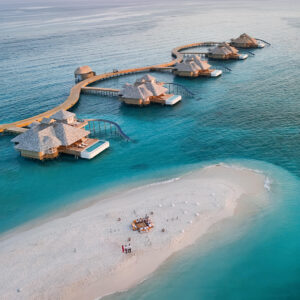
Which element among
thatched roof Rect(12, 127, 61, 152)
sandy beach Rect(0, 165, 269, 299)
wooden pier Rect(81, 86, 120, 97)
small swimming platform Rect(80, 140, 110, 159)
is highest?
thatched roof Rect(12, 127, 61, 152)

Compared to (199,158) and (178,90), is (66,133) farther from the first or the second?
(178,90)

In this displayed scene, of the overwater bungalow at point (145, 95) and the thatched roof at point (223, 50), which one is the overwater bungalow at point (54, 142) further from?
the thatched roof at point (223, 50)

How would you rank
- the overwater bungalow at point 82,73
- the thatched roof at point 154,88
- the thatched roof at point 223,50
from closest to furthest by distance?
the thatched roof at point 154,88, the overwater bungalow at point 82,73, the thatched roof at point 223,50

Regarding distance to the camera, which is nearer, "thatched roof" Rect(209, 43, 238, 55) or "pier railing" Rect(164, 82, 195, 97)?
"pier railing" Rect(164, 82, 195, 97)

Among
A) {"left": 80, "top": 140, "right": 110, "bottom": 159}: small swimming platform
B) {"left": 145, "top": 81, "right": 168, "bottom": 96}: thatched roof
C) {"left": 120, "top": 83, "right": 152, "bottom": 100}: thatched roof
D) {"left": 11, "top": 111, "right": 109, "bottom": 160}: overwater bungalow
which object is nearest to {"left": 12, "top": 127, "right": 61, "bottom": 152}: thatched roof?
{"left": 11, "top": 111, "right": 109, "bottom": 160}: overwater bungalow

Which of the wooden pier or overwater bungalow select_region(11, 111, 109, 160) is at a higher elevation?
overwater bungalow select_region(11, 111, 109, 160)

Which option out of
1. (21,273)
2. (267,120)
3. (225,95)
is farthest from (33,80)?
(21,273)

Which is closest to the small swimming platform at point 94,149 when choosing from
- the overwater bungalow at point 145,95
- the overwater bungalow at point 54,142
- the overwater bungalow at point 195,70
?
the overwater bungalow at point 54,142

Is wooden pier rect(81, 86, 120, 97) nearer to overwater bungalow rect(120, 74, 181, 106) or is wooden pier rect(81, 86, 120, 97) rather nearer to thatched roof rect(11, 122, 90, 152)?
overwater bungalow rect(120, 74, 181, 106)

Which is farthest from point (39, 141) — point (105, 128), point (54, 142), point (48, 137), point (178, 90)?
point (178, 90)
